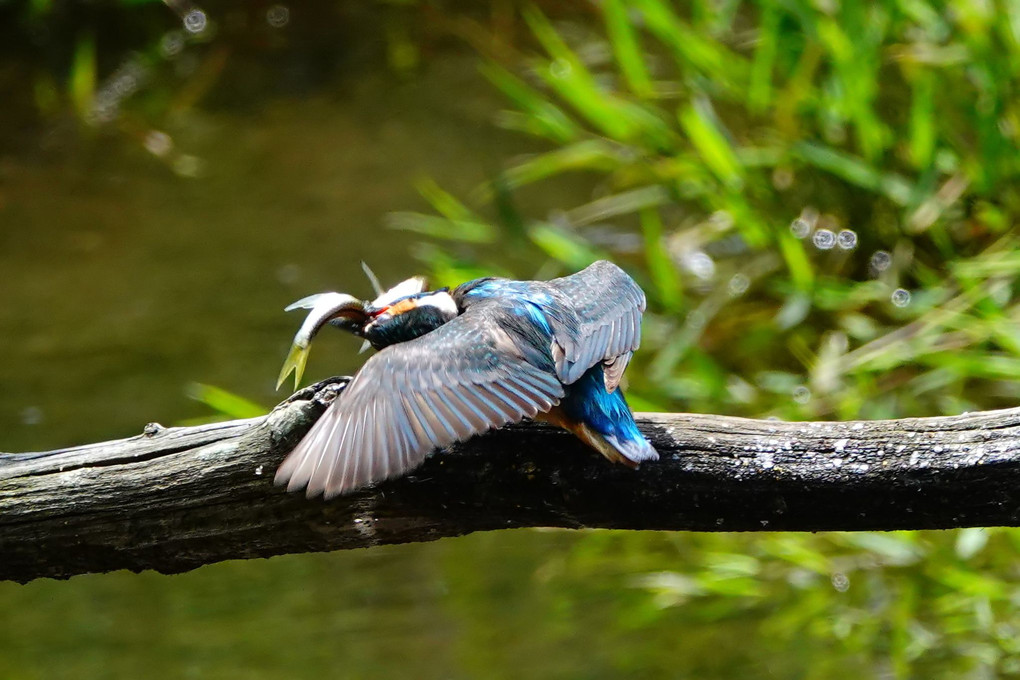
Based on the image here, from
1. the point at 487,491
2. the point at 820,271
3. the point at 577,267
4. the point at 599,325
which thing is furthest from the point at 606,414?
the point at 820,271

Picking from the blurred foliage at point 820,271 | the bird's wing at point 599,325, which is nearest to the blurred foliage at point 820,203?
the blurred foliage at point 820,271

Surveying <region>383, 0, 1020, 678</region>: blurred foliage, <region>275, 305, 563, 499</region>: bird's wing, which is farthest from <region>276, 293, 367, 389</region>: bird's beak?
<region>383, 0, 1020, 678</region>: blurred foliage

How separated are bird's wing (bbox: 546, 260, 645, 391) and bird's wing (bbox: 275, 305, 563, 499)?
0.25 feet

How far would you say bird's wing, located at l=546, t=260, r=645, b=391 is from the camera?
71.4 inches

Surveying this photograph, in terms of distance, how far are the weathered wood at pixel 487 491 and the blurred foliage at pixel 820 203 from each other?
1.35m

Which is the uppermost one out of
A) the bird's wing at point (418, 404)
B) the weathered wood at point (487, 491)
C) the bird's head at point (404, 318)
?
the bird's head at point (404, 318)

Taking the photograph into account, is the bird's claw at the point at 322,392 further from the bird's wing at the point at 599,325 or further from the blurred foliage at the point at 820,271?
the blurred foliage at the point at 820,271

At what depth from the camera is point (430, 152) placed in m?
4.70

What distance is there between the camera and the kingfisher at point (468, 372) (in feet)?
5.03

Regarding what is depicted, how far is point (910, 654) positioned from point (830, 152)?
4.13 feet

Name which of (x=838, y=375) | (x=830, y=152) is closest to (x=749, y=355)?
(x=838, y=375)

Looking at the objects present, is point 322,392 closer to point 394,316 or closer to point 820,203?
point 394,316

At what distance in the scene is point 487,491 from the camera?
5.37ft

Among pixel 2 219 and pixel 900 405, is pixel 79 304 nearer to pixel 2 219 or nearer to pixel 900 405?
pixel 2 219
